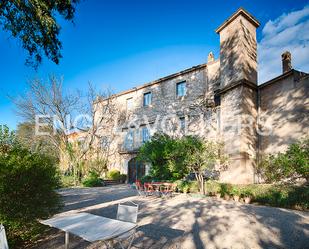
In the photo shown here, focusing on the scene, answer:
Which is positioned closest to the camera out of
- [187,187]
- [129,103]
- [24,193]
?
[24,193]

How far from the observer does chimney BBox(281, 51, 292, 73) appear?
42.0 ft

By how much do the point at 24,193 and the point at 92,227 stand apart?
5.54ft

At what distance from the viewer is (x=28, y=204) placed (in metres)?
4.06

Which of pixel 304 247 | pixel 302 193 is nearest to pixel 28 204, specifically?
pixel 304 247

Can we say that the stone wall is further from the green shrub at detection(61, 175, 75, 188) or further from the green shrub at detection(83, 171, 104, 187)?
the green shrub at detection(61, 175, 75, 188)

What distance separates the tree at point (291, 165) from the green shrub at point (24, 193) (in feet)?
26.7

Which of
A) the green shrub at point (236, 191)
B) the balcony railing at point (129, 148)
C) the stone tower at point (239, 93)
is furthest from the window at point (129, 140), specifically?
the green shrub at point (236, 191)

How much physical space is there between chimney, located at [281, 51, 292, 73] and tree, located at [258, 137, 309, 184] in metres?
5.58

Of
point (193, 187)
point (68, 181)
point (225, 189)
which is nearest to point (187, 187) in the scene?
point (193, 187)

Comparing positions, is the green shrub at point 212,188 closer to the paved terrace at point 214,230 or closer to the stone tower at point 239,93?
the stone tower at point 239,93

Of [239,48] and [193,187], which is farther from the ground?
[239,48]

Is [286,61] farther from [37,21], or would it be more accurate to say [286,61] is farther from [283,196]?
[37,21]

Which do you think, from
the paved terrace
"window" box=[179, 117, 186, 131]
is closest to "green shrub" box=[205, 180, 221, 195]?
the paved terrace

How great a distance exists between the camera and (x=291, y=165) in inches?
327
